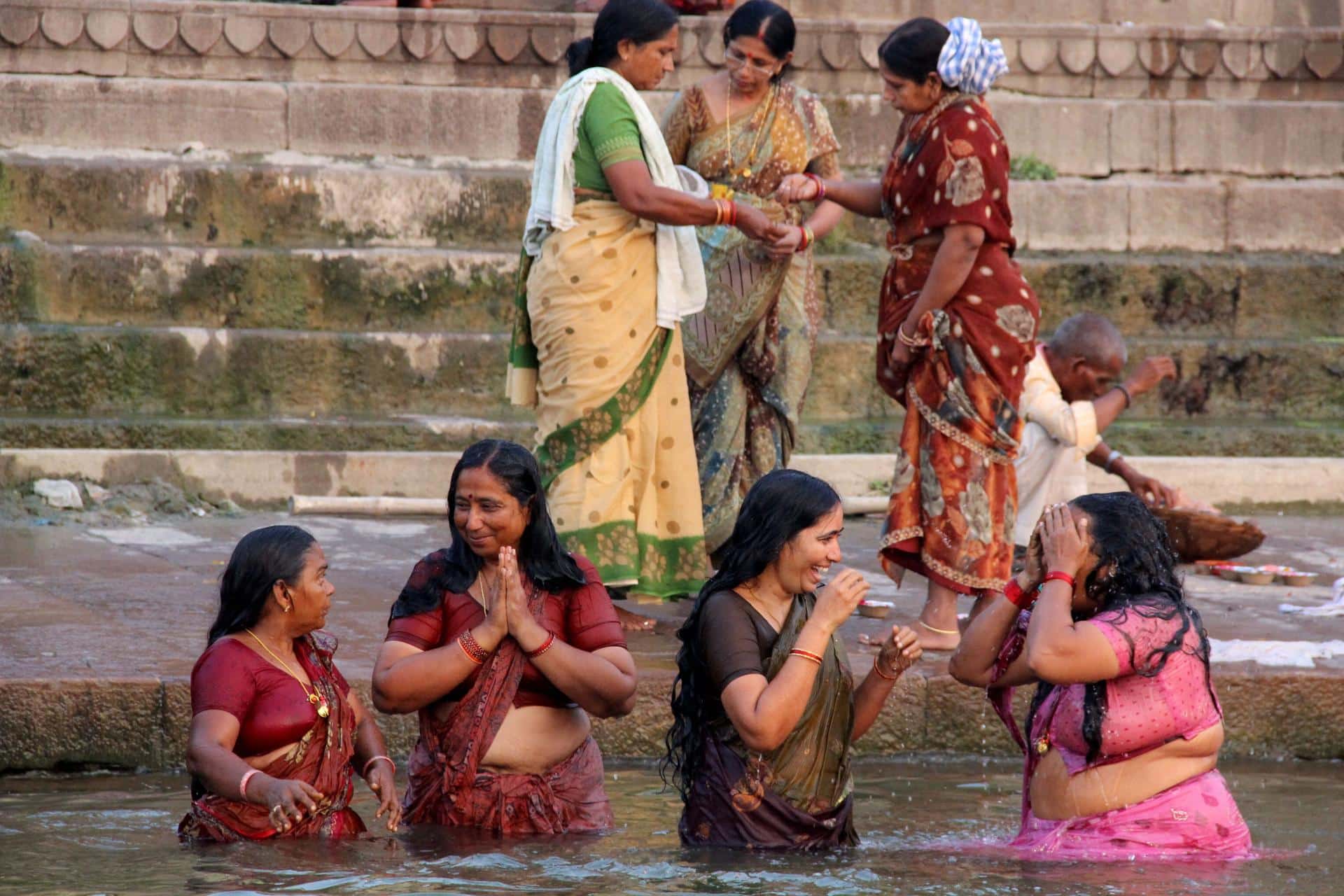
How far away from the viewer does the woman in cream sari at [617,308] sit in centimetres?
609

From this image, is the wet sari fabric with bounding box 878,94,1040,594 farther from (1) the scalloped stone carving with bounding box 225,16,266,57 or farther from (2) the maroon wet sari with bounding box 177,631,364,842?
(1) the scalloped stone carving with bounding box 225,16,266,57

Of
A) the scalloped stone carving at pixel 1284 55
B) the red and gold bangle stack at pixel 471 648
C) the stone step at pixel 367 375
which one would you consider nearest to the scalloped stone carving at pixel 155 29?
the stone step at pixel 367 375

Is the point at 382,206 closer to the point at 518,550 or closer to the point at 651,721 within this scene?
the point at 651,721

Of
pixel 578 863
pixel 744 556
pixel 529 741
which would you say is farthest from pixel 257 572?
pixel 744 556

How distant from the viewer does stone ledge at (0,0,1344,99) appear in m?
9.97

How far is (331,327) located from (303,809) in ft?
18.7

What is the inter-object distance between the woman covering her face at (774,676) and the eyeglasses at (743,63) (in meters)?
2.72

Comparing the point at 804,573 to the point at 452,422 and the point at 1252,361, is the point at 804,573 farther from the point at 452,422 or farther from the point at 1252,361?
the point at 1252,361

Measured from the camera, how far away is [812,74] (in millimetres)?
10656

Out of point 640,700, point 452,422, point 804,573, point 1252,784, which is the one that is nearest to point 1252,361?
point 452,422

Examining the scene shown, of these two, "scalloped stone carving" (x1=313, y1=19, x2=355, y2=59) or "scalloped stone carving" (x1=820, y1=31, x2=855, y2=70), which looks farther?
"scalloped stone carving" (x1=820, y1=31, x2=855, y2=70)

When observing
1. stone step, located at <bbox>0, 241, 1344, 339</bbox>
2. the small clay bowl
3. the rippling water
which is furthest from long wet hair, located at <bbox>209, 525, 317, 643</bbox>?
stone step, located at <bbox>0, 241, 1344, 339</bbox>

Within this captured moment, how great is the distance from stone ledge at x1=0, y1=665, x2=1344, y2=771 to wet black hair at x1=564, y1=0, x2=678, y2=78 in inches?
79.5

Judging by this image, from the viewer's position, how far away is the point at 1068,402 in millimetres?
7055
